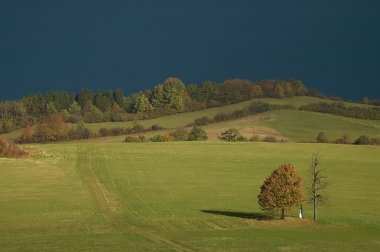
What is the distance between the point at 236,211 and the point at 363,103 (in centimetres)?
9134

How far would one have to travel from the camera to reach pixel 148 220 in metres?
46.4

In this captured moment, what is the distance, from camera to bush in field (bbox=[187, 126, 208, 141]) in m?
108

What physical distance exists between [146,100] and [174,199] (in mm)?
82923

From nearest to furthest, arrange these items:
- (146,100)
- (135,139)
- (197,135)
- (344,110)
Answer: (135,139), (197,135), (344,110), (146,100)

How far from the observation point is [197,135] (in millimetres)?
108562

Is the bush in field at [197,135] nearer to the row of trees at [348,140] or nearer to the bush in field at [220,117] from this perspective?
the bush in field at [220,117]

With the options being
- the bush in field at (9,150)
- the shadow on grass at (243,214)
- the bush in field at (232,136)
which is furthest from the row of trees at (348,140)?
the shadow on grass at (243,214)

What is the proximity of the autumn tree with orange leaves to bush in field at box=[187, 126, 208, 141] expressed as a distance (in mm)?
60064

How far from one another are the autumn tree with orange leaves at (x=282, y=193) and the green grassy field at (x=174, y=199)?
123 cm

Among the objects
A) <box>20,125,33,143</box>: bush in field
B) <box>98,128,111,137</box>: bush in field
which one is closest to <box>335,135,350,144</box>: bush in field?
<box>98,128,111,137</box>: bush in field

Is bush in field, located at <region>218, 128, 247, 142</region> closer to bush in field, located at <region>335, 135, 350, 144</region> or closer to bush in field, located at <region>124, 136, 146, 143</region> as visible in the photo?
bush in field, located at <region>124, 136, 146, 143</region>

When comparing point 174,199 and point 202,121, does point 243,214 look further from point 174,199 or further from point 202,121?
point 202,121

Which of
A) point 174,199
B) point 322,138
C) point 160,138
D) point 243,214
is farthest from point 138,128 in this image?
point 243,214

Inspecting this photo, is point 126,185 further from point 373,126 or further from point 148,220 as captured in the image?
point 373,126
